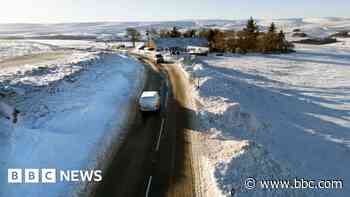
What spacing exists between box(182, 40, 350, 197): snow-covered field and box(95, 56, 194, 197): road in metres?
0.96

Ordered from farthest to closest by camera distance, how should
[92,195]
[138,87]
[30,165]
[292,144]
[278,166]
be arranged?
[138,87], [292,144], [278,166], [30,165], [92,195]

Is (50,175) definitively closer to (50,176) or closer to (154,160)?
(50,176)

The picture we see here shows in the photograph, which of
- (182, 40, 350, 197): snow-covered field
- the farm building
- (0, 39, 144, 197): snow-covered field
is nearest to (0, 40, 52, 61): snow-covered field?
the farm building

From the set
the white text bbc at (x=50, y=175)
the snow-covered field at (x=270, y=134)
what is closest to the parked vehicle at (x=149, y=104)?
the snow-covered field at (x=270, y=134)

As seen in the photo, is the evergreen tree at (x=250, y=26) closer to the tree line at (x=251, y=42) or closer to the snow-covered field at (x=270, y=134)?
the tree line at (x=251, y=42)

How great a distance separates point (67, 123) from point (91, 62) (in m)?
21.3

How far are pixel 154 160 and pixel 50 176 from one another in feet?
16.6

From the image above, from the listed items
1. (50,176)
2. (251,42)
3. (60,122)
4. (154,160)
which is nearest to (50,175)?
(50,176)

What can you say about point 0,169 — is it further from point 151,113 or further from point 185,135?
point 151,113

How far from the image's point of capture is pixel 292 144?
2041 cm

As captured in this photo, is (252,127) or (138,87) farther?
(138,87)

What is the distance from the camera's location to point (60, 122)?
1886cm

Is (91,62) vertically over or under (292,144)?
over

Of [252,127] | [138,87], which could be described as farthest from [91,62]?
[252,127]
